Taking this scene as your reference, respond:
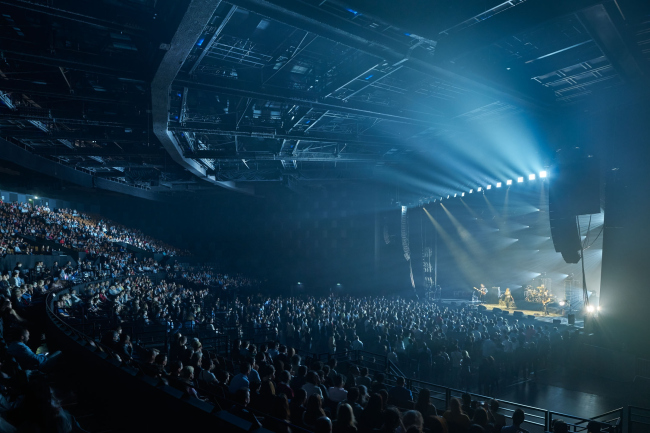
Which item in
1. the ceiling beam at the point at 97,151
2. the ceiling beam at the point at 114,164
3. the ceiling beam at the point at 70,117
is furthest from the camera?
the ceiling beam at the point at 114,164

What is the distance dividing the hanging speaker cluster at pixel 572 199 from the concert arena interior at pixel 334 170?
0.17 feet

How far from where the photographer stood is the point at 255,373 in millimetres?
6082

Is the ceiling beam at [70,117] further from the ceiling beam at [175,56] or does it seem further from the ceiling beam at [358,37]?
the ceiling beam at [358,37]

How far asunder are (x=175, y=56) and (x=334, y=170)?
17554mm

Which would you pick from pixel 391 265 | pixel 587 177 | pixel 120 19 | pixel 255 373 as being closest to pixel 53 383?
pixel 255 373

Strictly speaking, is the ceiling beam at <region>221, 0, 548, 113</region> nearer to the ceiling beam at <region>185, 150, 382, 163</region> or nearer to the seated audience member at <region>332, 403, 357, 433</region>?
the seated audience member at <region>332, 403, 357, 433</region>

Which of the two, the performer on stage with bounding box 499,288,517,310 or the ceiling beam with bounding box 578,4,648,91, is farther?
the performer on stage with bounding box 499,288,517,310

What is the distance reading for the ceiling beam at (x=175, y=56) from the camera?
5.88 metres

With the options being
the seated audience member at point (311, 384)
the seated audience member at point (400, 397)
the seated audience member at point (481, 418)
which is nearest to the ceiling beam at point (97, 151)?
the seated audience member at point (311, 384)

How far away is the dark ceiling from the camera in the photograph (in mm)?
6051

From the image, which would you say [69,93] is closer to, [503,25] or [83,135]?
[83,135]

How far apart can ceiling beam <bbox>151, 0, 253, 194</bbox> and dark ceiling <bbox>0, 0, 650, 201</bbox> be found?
0.04 m

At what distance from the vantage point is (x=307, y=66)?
31.8 ft

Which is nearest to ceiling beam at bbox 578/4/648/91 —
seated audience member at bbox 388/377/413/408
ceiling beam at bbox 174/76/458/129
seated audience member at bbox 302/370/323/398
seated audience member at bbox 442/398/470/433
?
ceiling beam at bbox 174/76/458/129
